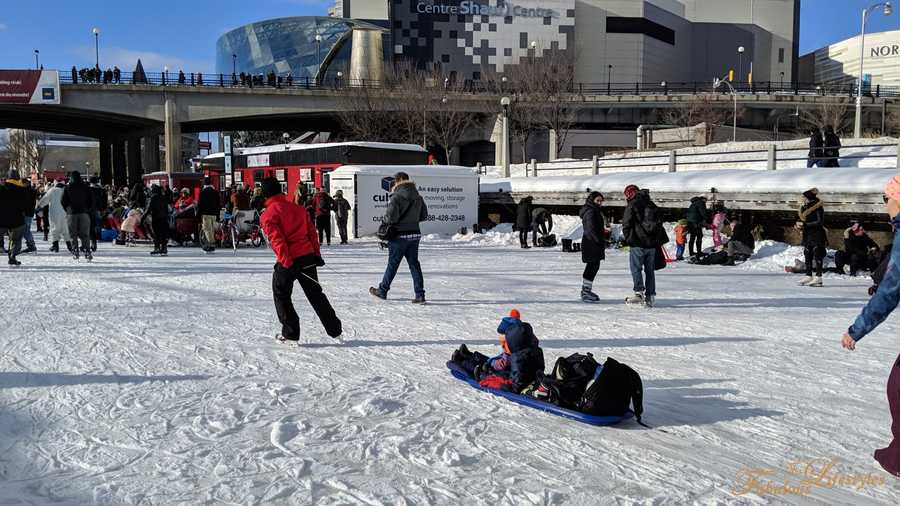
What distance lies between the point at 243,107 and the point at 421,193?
28.8 metres

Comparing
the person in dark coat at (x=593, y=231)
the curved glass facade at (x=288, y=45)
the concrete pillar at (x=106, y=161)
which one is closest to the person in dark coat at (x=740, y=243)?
the person in dark coat at (x=593, y=231)

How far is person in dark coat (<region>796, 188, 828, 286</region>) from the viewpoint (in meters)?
10.2

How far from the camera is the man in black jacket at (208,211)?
48.2ft

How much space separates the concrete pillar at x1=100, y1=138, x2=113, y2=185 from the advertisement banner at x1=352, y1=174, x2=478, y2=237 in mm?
49544

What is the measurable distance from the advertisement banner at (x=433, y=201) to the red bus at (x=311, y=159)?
12.6ft

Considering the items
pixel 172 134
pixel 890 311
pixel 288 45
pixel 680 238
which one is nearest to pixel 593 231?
pixel 890 311

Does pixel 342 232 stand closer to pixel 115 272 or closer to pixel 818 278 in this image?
pixel 115 272

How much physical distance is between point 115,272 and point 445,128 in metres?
33.5

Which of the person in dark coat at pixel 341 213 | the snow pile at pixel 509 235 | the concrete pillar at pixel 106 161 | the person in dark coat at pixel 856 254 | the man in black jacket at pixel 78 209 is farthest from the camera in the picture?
Answer: the concrete pillar at pixel 106 161

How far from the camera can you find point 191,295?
29.1ft

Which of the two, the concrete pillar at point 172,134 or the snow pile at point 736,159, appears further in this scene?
the concrete pillar at point 172,134

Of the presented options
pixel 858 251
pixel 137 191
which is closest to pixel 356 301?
pixel 858 251

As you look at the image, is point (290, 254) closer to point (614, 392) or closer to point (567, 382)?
point (567, 382)

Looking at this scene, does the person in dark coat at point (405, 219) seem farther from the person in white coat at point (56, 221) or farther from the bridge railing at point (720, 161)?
the bridge railing at point (720, 161)
